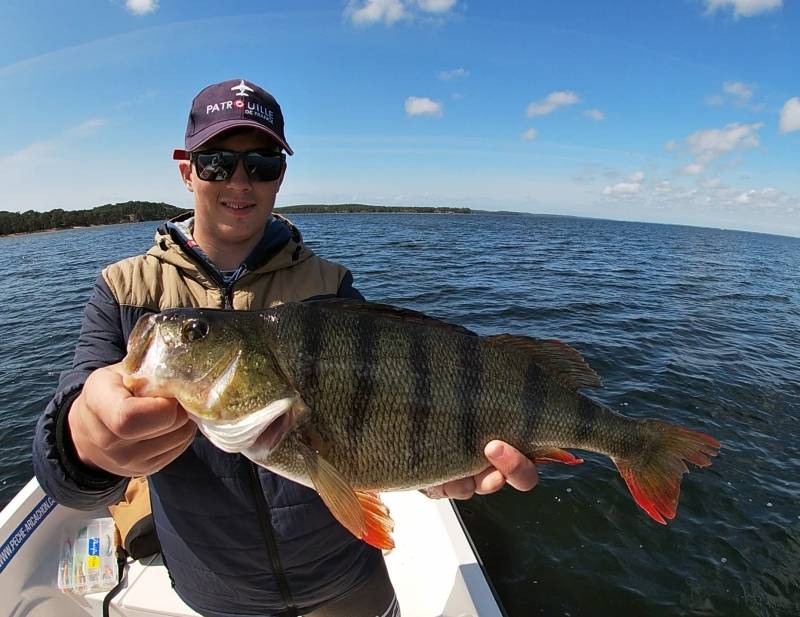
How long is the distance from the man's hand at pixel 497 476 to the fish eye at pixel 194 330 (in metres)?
1.46

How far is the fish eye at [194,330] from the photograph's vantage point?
1914 mm

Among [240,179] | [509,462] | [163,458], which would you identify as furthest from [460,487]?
[240,179]

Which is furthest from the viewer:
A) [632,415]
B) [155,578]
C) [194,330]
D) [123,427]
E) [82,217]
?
[82,217]

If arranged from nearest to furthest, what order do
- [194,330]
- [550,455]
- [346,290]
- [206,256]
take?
[194,330] < [550,455] < [206,256] < [346,290]

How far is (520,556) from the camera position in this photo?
236 inches

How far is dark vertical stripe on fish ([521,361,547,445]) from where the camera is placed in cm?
241

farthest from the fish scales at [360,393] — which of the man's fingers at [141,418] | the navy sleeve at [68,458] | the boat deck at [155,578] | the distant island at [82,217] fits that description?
the distant island at [82,217]

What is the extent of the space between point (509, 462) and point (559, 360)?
2.22ft

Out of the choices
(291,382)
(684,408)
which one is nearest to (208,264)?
(291,382)

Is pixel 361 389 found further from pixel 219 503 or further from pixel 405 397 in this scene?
pixel 219 503

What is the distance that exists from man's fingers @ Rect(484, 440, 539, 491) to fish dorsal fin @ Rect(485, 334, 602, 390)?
0.51 metres

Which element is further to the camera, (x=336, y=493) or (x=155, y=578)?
(x=155, y=578)

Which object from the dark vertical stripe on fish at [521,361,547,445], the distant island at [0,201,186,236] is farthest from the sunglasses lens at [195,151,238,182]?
the distant island at [0,201,186,236]

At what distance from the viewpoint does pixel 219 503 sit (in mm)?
2297
